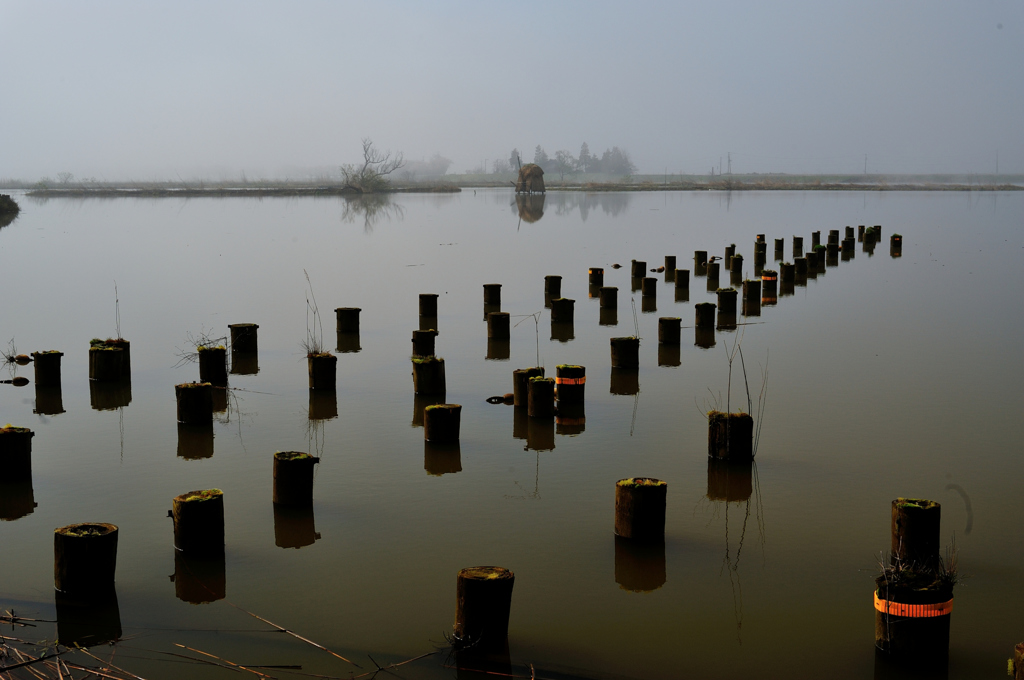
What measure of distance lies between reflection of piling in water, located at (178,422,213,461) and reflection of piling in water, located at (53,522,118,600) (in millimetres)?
3189

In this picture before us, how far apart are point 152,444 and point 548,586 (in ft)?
17.3

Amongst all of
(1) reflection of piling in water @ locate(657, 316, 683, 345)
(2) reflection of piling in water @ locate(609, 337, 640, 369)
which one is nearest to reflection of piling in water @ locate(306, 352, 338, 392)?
(2) reflection of piling in water @ locate(609, 337, 640, 369)

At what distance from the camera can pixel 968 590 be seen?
259 inches

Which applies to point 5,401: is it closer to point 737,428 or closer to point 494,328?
point 494,328

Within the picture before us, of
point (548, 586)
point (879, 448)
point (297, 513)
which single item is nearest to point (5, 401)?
point (297, 513)

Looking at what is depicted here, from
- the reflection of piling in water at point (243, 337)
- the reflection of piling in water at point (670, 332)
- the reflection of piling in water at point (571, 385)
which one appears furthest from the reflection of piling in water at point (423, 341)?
the reflection of piling in water at point (670, 332)

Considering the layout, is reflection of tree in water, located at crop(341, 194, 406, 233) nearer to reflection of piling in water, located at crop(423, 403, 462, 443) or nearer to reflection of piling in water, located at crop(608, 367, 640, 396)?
reflection of piling in water, located at crop(608, 367, 640, 396)

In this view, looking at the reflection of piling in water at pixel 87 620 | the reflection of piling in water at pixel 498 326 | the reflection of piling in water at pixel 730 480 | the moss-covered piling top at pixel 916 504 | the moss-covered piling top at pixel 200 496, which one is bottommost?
the reflection of piling in water at pixel 87 620

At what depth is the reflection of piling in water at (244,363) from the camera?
1370cm

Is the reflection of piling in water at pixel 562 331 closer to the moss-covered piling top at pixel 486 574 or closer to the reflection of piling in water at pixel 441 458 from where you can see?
the reflection of piling in water at pixel 441 458

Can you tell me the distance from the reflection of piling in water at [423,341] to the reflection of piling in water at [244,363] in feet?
7.51

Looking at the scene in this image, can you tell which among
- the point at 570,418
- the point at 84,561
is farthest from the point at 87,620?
the point at 570,418

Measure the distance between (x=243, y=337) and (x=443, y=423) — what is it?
19.2 feet

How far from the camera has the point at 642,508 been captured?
723 centimetres
